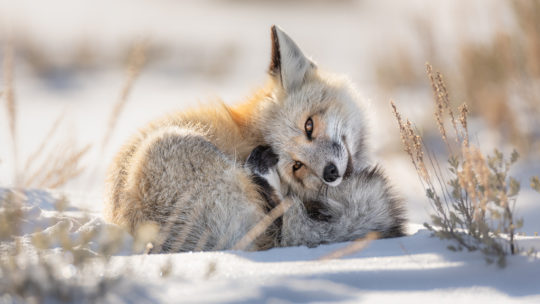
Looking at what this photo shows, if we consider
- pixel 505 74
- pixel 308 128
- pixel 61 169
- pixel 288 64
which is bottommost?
pixel 61 169

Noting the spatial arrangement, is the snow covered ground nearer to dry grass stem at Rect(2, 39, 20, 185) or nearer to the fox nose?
dry grass stem at Rect(2, 39, 20, 185)

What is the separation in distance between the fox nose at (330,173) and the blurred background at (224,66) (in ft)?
2.43

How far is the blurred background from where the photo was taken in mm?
5301

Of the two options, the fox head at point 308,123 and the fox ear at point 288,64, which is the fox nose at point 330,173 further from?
the fox ear at point 288,64

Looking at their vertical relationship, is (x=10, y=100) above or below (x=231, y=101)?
above

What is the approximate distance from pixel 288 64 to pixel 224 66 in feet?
27.8

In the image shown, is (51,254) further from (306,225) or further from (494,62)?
(494,62)

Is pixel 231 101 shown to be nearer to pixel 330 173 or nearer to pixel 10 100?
pixel 330 173

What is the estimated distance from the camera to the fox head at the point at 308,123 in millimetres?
3219

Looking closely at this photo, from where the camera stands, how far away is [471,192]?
8.04 feet

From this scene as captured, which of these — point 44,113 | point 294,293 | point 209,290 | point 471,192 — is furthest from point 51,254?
point 44,113

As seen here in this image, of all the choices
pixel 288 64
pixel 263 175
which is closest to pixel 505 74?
pixel 288 64

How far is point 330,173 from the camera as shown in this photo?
3105mm

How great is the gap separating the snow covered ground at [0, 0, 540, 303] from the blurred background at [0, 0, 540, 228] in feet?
0.15
